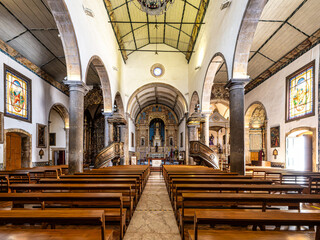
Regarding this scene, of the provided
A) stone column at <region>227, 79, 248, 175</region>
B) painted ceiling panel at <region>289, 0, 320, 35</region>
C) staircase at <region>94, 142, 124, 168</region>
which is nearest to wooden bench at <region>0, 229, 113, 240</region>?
stone column at <region>227, 79, 248, 175</region>

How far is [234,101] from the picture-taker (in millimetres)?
7125

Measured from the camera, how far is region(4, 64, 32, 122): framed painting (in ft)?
31.3

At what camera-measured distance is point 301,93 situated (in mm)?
10555

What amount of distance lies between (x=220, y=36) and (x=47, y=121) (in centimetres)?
1068

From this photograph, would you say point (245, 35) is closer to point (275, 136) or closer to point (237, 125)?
point (237, 125)

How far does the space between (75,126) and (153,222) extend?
4.65m

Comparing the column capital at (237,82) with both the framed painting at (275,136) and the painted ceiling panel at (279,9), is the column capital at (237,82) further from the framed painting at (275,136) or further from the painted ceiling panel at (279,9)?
the framed painting at (275,136)

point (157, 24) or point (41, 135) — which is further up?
point (157, 24)

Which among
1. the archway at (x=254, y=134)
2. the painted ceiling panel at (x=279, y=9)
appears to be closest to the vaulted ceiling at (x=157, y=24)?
the painted ceiling panel at (x=279, y=9)

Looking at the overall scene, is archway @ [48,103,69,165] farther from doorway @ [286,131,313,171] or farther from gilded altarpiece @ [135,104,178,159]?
doorway @ [286,131,313,171]

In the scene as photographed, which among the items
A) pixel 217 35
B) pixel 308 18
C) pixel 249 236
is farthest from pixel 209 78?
pixel 249 236

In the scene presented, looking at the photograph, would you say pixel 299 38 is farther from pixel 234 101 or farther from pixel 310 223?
pixel 310 223

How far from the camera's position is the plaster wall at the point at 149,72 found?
1666 cm

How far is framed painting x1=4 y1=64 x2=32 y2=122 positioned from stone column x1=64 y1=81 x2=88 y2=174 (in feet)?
13.6
